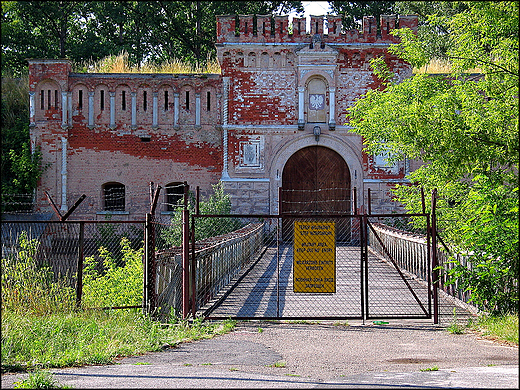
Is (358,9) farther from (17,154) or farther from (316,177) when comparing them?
(17,154)

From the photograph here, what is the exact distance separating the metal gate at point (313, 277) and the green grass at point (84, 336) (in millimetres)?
1116

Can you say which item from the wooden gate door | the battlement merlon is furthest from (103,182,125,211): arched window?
the battlement merlon

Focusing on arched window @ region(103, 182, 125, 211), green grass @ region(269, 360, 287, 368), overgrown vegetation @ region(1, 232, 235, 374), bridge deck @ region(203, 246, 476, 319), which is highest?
arched window @ region(103, 182, 125, 211)

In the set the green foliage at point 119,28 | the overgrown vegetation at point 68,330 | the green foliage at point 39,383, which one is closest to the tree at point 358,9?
the green foliage at point 119,28

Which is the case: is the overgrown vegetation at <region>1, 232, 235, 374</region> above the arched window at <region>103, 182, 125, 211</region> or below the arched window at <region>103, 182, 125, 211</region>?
below

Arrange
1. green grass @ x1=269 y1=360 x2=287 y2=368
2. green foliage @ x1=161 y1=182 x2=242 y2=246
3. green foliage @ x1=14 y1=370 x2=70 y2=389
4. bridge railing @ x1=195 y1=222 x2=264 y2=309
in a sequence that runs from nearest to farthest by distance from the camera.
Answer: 1. green foliage @ x1=14 y1=370 x2=70 y2=389
2. green grass @ x1=269 y1=360 x2=287 y2=368
3. bridge railing @ x1=195 y1=222 x2=264 y2=309
4. green foliage @ x1=161 y1=182 x2=242 y2=246

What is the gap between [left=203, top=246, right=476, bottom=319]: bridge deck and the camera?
39.3 feet

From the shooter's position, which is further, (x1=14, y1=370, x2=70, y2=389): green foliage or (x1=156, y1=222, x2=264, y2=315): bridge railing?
(x1=156, y1=222, x2=264, y2=315): bridge railing

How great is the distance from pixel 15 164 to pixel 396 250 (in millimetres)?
16351

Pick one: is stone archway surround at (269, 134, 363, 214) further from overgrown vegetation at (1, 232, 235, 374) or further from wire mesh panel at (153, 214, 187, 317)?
overgrown vegetation at (1, 232, 235, 374)

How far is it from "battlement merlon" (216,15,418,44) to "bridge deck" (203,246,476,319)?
Answer: 11549 mm

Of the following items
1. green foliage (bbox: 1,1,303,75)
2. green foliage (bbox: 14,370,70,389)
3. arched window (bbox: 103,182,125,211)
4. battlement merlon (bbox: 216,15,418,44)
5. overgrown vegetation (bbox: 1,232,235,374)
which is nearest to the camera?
green foliage (bbox: 14,370,70,389)

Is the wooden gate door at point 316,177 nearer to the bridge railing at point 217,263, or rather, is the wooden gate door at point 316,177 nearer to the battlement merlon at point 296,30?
the battlement merlon at point 296,30

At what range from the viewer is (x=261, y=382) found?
670 cm
